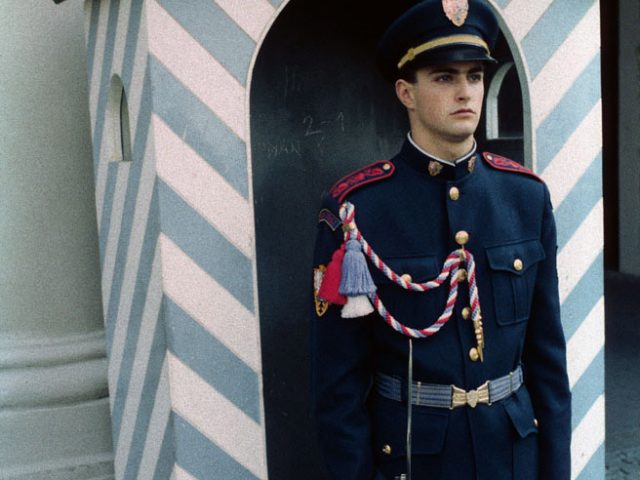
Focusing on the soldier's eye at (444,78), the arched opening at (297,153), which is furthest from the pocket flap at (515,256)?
the arched opening at (297,153)

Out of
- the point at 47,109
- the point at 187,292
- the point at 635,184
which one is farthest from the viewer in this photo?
the point at 635,184

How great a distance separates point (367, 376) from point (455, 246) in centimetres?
33

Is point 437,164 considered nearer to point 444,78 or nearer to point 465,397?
point 444,78

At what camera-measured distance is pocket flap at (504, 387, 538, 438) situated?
1.91 metres

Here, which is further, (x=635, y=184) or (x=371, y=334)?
(x=635, y=184)

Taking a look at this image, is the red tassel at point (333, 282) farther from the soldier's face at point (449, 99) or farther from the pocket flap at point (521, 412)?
the pocket flap at point (521, 412)

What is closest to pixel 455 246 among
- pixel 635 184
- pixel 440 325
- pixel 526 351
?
pixel 440 325

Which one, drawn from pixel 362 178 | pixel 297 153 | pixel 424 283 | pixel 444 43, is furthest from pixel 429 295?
pixel 297 153

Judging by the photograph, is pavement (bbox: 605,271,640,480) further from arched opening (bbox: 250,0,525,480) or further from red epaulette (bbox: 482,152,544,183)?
red epaulette (bbox: 482,152,544,183)

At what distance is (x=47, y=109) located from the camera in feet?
9.53

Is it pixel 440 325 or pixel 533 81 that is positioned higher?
pixel 533 81

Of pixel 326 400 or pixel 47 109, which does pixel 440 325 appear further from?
pixel 47 109

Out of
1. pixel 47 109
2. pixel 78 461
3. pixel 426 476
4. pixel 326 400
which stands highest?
pixel 47 109

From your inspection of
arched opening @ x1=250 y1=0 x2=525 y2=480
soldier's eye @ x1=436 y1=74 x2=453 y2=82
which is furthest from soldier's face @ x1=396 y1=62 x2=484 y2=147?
arched opening @ x1=250 y1=0 x2=525 y2=480
